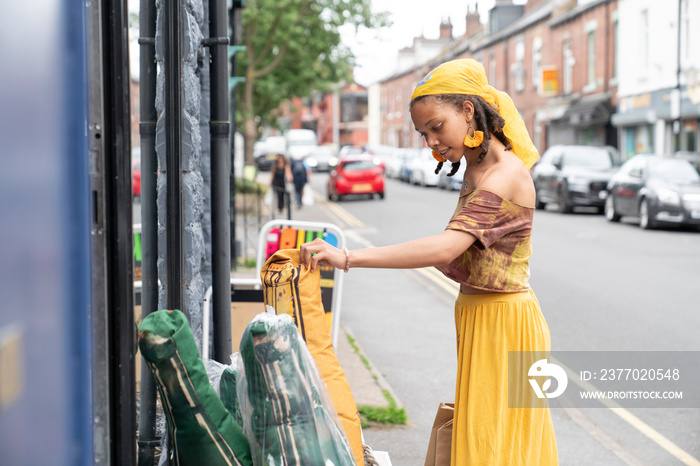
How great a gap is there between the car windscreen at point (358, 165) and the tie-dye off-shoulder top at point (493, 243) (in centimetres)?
2581

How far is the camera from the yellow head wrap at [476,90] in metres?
2.55

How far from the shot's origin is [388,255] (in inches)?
97.3

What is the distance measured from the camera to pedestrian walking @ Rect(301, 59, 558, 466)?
254 cm

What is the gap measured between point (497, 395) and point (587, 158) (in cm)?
2051

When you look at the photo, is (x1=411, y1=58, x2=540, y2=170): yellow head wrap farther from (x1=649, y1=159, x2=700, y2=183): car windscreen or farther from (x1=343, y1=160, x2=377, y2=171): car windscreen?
(x1=343, y1=160, x2=377, y2=171): car windscreen

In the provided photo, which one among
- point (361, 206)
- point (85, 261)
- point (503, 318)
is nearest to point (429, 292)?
point (503, 318)

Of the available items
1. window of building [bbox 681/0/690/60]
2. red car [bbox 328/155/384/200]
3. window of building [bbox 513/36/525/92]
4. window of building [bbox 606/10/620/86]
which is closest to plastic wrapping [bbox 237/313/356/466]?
window of building [bbox 681/0/690/60]

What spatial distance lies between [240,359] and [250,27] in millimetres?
23283

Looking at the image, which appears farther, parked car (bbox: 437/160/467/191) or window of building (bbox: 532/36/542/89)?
window of building (bbox: 532/36/542/89)

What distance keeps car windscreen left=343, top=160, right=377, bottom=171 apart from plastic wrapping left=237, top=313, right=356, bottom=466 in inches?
1028

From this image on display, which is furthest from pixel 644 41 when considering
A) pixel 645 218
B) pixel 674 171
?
pixel 645 218

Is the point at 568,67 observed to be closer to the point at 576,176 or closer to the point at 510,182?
the point at 576,176

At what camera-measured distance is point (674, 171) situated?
56.6ft

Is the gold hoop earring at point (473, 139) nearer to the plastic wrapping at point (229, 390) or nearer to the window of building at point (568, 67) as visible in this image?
the plastic wrapping at point (229, 390)
